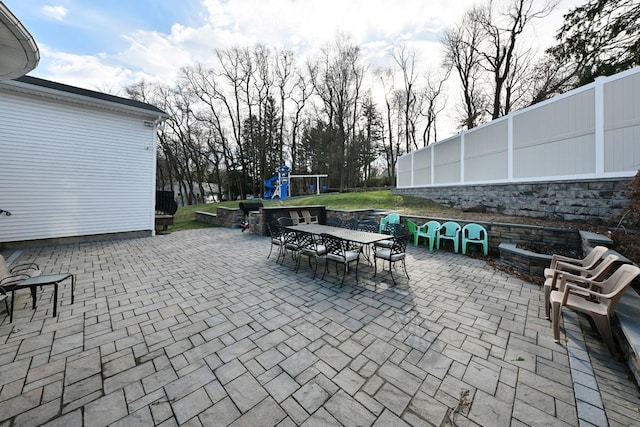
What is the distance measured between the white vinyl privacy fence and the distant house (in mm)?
11053

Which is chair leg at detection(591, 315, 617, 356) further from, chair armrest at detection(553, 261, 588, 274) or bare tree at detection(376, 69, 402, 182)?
bare tree at detection(376, 69, 402, 182)

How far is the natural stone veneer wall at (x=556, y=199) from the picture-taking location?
4832mm

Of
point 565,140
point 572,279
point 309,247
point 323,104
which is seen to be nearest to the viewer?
point 572,279

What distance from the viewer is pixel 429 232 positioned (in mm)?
6426

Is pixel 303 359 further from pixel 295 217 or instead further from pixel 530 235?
pixel 295 217

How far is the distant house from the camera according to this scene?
6484mm

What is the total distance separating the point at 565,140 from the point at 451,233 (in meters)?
3.25

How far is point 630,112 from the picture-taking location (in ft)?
14.8

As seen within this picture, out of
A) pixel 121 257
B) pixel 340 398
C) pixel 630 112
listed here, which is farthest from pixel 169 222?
pixel 630 112

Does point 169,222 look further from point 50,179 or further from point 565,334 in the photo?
point 565,334

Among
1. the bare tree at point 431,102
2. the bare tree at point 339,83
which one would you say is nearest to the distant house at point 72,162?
the bare tree at point 339,83

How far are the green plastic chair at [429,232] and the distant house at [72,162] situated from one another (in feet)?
29.3

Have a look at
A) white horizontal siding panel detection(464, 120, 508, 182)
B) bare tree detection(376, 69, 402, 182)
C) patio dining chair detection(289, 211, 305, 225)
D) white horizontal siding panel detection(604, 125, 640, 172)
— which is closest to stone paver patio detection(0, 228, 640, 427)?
white horizontal siding panel detection(604, 125, 640, 172)

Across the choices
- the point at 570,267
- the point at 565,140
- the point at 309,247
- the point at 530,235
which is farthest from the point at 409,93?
the point at 570,267
